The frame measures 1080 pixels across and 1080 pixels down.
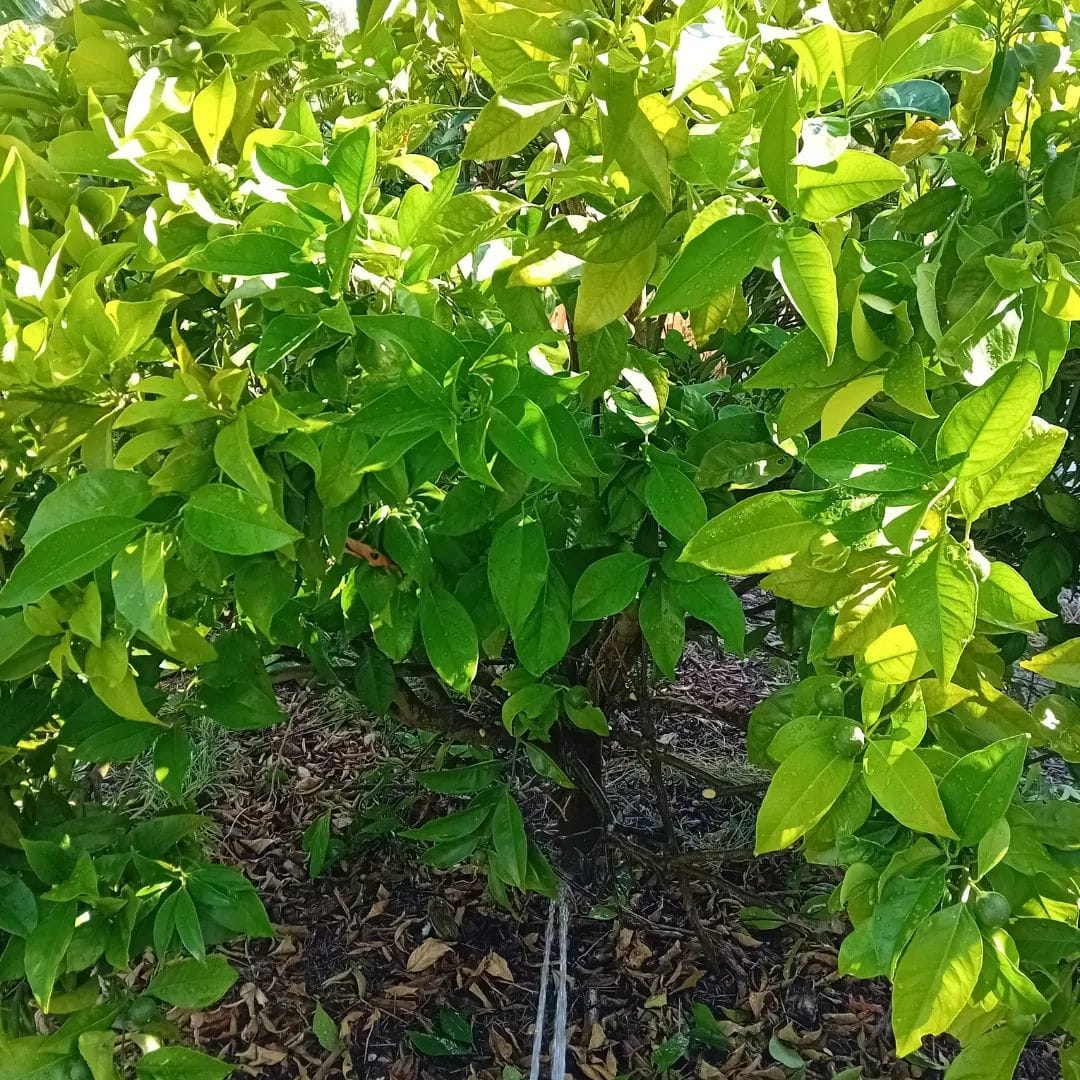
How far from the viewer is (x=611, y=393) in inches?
37.0

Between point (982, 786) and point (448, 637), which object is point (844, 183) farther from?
point (448, 637)

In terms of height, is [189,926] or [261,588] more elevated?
[261,588]

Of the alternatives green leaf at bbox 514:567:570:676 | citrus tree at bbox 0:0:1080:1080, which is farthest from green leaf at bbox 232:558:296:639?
green leaf at bbox 514:567:570:676

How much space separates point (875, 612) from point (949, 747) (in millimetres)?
177

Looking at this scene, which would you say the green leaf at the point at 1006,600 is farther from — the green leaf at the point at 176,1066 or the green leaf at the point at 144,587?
the green leaf at the point at 176,1066

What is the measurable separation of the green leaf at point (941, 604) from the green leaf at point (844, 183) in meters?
0.22

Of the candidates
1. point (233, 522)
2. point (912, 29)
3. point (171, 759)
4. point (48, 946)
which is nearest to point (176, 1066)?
point (48, 946)

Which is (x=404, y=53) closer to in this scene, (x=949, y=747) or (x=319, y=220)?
(x=319, y=220)

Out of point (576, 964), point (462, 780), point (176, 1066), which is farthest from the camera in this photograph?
point (576, 964)

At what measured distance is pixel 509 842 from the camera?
4.54 ft

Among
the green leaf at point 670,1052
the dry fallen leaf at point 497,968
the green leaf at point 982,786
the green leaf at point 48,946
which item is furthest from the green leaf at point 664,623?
the dry fallen leaf at point 497,968

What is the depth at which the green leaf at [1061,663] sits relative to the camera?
2.23ft

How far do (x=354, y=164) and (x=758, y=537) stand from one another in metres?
0.43

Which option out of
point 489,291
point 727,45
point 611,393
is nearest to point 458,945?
point 611,393
